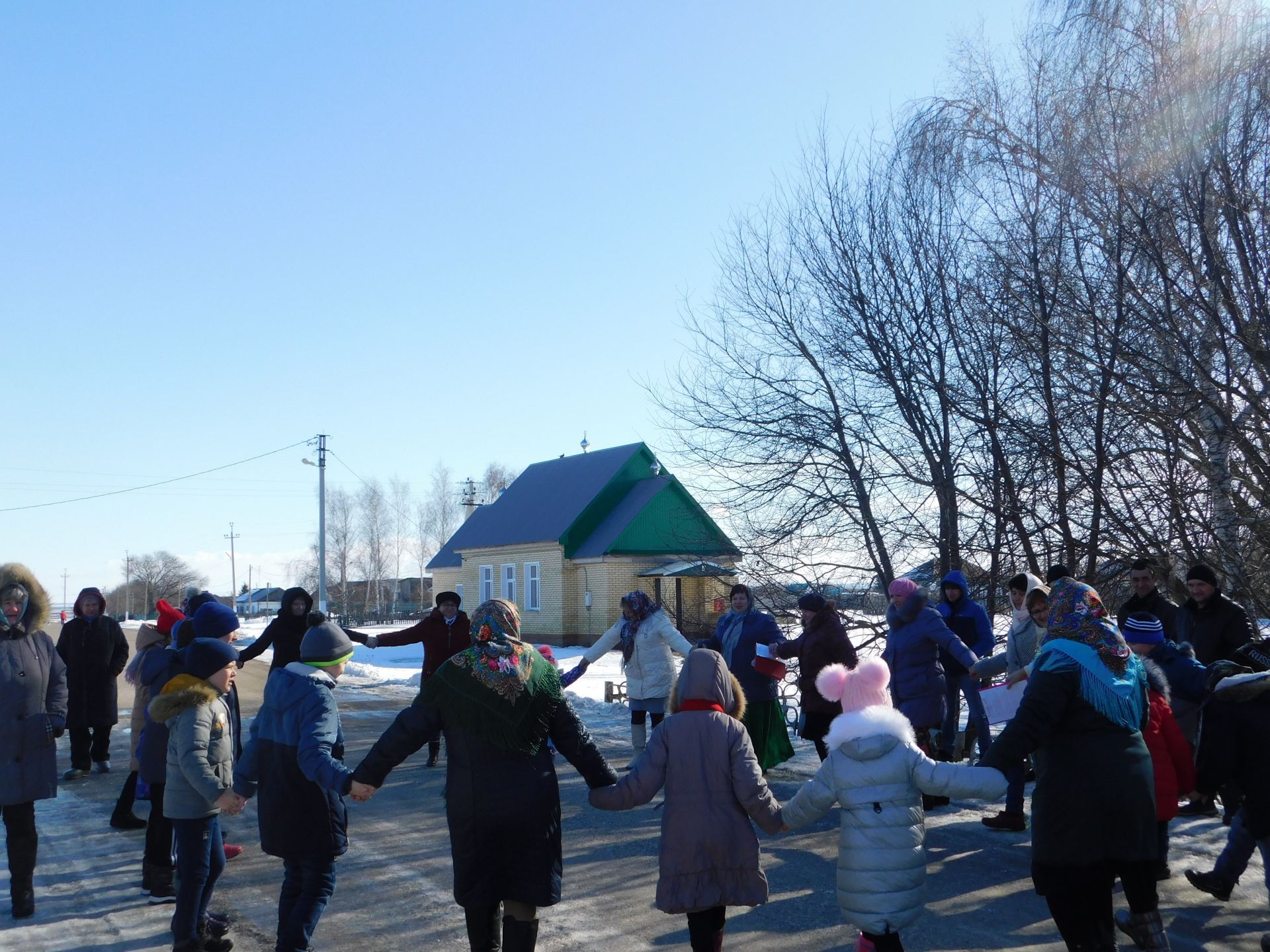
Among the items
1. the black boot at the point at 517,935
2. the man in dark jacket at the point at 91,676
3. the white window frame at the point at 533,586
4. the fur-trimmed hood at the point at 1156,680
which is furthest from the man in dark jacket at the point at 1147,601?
the white window frame at the point at 533,586

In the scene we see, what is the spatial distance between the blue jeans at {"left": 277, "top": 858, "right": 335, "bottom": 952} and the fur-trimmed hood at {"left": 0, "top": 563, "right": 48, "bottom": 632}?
2809 mm

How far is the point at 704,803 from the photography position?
14.2ft

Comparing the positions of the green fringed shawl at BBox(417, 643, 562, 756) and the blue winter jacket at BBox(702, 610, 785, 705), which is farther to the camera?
the blue winter jacket at BBox(702, 610, 785, 705)

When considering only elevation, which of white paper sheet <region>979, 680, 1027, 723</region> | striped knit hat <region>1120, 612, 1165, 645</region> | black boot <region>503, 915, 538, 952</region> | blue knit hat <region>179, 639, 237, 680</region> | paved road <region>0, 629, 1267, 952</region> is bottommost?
paved road <region>0, 629, 1267, 952</region>

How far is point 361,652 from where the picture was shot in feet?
114

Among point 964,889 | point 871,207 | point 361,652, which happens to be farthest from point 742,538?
point 361,652

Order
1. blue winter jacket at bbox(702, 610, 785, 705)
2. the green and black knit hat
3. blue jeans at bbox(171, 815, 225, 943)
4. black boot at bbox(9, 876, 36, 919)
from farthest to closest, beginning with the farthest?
blue winter jacket at bbox(702, 610, 785, 705) → black boot at bbox(9, 876, 36, 919) → blue jeans at bbox(171, 815, 225, 943) → the green and black knit hat

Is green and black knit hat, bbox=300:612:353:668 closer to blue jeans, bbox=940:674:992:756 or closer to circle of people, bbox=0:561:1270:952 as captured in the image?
circle of people, bbox=0:561:1270:952

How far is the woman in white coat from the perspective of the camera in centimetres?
1030

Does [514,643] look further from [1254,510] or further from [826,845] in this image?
[1254,510]

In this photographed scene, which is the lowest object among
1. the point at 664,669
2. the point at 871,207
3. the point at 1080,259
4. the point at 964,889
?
the point at 964,889

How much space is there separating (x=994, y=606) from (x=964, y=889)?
8.03 metres

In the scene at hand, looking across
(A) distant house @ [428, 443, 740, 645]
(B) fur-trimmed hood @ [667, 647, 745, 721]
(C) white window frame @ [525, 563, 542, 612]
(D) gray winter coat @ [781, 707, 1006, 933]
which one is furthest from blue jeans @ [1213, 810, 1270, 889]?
(C) white window frame @ [525, 563, 542, 612]

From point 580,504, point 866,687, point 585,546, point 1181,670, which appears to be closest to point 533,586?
point 585,546
